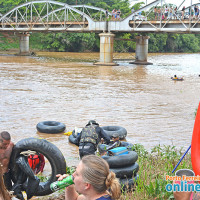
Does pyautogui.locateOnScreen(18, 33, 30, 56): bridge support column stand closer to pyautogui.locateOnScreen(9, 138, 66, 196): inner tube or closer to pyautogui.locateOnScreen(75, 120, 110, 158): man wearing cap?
pyautogui.locateOnScreen(75, 120, 110, 158): man wearing cap

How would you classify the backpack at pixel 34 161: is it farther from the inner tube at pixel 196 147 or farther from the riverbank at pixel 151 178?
the inner tube at pixel 196 147

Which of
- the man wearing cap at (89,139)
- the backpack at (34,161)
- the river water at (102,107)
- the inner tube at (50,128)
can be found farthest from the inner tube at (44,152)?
the inner tube at (50,128)

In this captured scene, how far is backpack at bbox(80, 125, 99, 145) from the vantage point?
7.54m

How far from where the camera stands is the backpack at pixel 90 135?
24.7 ft

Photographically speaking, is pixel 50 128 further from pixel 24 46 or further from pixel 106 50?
pixel 24 46

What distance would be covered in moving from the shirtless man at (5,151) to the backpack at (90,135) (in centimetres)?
226

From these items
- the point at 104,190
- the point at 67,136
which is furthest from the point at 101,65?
the point at 104,190

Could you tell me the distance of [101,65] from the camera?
37.9 meters

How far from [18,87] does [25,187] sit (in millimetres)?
15298

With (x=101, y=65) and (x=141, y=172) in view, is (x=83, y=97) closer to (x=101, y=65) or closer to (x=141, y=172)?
(x=141, y=172)

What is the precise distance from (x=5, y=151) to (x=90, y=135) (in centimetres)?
249

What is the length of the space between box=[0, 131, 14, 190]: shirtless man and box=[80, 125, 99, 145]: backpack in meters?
2.26

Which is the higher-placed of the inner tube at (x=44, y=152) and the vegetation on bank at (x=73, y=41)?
the vegetation on bank at (x=73, y=41)

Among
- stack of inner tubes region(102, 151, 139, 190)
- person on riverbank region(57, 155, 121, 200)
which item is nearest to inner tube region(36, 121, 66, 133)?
stack of inner tubes region(102, 151, 139, 190)
